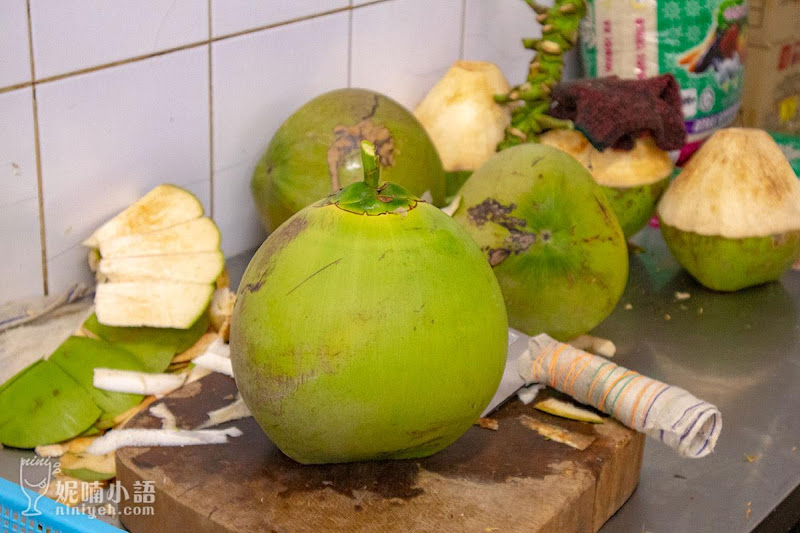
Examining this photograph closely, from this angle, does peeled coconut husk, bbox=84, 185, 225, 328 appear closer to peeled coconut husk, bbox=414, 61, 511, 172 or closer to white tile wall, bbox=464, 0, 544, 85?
peeled coconut husk, bbox=414, 61, 511, 172

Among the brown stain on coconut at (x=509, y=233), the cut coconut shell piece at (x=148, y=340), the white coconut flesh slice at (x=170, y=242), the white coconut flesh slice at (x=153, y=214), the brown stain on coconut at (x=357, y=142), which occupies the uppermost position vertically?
the brown stain on coconut at (x=357, y=142)

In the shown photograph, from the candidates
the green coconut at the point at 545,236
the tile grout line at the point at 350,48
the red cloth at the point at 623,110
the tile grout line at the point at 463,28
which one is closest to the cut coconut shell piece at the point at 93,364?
the green coconut at the point at 545,236

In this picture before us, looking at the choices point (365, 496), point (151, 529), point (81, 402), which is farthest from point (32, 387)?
point (365, 496)

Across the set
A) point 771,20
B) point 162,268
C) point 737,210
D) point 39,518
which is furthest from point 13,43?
point 771,20

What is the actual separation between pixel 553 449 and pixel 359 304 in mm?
241

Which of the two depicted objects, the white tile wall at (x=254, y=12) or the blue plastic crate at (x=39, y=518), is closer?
the blue plastic crate at (x=39, y=518)

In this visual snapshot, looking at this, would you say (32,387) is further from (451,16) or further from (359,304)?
(451,16)

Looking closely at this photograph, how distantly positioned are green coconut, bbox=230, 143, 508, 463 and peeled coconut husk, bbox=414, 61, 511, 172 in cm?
67

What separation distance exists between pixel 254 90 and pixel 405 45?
0.32 m

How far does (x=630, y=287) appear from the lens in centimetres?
139

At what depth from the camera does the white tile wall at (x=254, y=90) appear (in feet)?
4.17

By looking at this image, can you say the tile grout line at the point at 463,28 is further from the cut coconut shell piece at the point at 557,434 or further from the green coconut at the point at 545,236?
the cut coconut shell piece at the point at 557,434

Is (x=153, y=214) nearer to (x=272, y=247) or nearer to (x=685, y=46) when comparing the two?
(x=272, y=247)

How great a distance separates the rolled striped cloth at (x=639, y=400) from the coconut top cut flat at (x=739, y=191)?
443 millimetres
